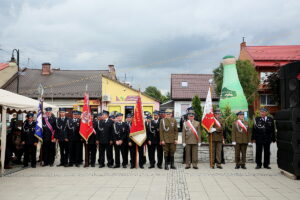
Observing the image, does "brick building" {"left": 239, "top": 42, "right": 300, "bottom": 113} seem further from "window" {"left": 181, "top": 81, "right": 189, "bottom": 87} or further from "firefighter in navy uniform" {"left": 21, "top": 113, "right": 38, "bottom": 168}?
"firefighter in navy uniform" {"left": 21, "top": 113, "right": 38, "bottom": 168}

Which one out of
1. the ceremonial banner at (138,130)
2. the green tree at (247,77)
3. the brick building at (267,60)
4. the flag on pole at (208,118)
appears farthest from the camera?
the brick building at (267,60)

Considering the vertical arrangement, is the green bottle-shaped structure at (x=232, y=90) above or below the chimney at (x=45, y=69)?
below

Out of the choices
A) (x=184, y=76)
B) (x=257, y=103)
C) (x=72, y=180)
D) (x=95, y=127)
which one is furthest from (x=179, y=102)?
(x=72, y=180)

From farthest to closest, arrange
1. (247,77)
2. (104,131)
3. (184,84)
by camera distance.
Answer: (184,84), (247,77), (104,131)

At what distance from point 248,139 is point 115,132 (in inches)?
173

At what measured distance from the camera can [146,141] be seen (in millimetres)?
10609

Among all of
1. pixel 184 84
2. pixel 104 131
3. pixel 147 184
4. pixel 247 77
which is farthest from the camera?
pixel 184 84

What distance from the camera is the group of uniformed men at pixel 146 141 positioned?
10109 millimetres

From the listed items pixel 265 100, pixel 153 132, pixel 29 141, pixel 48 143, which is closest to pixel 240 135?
pixel 153 132

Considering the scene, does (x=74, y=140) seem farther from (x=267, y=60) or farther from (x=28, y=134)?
(x=267, y=60)

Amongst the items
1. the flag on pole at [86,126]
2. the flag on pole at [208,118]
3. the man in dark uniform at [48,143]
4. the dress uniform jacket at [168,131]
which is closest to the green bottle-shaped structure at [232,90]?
the flag on pole at [208,118]

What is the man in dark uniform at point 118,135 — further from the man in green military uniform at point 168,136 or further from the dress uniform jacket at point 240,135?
the dress uniform jacket at point 240,135

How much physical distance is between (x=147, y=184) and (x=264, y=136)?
4.51 meters

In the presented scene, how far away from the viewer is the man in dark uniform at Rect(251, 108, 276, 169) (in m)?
10.0
